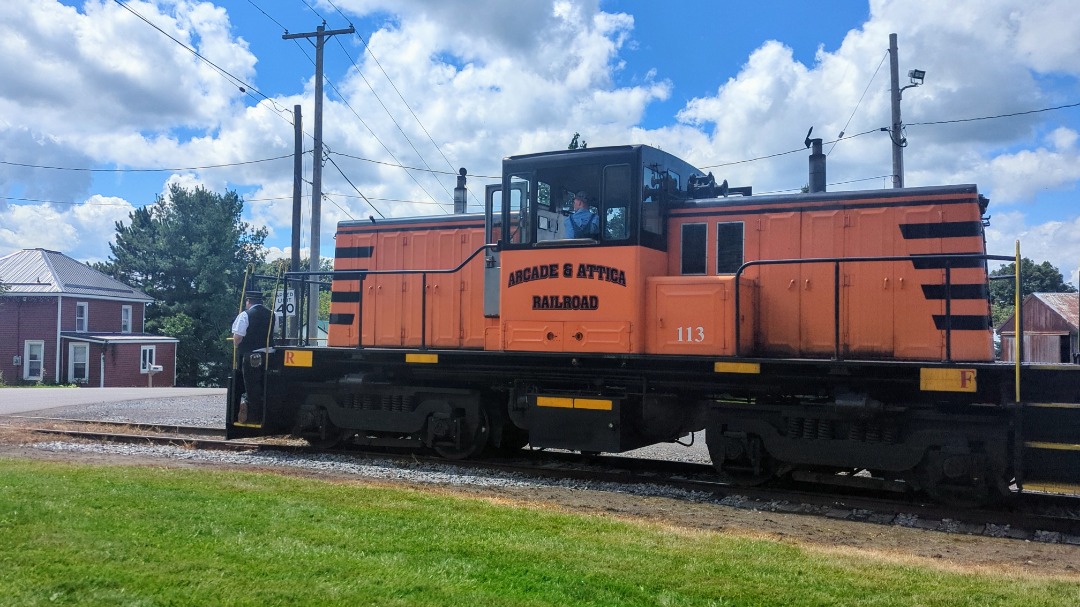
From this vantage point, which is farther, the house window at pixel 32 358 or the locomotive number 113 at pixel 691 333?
the house window at pixel 32 358

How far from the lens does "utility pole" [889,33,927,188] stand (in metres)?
19.1

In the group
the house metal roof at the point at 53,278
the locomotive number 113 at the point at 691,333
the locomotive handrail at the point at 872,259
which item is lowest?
the locomotive number 113 at the point at 691,333

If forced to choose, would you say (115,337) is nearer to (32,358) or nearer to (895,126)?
(32,358)

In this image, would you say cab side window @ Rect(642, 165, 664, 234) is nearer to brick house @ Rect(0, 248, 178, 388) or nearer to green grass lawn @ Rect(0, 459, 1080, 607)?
green grass lawn @ Rect(0, 459, 1080, 607)

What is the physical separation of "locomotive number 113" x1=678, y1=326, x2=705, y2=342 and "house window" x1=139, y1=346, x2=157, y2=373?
40813mm

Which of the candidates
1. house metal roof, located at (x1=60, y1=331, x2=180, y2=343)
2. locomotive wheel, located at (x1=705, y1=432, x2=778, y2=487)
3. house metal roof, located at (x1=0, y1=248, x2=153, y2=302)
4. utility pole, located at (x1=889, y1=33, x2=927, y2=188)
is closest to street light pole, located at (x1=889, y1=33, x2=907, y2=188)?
utility pole, located at (x1=889, y1=33, x2=927, y2=188)

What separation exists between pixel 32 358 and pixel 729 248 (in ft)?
141

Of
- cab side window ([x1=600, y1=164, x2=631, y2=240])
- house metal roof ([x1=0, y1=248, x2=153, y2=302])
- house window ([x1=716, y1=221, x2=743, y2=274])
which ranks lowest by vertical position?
house window ([x1=716, y1=221, x2=743, y2=274])

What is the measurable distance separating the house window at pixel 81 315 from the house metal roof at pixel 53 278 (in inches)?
26.6

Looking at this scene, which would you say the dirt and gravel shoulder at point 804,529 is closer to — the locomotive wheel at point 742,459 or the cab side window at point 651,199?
the locomotive wheel at point 742,459

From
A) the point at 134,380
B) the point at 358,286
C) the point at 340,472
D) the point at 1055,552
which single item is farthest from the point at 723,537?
the point at 134,380

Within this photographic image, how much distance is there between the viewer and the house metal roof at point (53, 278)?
41688mm

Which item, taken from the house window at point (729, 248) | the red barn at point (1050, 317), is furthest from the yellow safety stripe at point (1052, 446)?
the red barn at point (1050, 317)

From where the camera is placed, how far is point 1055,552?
21.2 feet
